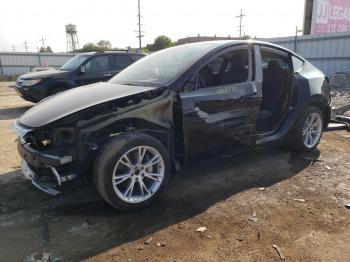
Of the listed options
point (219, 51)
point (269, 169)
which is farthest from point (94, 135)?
point (269, 169)

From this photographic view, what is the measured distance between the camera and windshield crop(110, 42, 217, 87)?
13.2ft

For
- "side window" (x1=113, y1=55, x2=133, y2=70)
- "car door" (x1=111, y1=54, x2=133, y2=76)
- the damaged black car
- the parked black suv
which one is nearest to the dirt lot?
the damaged black car

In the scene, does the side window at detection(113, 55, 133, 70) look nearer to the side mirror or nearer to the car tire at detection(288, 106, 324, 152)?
the side mirror

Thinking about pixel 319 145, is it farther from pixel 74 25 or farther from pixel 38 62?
pixel 74 25

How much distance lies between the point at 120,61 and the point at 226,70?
681cm

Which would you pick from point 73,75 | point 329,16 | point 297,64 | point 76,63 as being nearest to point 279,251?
point 297,64

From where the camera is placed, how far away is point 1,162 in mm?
5203

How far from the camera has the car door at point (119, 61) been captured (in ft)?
34.4

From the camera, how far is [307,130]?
5.37 meters

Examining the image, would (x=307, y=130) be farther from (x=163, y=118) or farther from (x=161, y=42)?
(x=161, y=42)

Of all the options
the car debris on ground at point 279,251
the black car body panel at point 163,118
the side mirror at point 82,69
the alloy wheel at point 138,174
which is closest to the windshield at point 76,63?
the side mirror at point 82,69

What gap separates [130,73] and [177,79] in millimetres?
1029

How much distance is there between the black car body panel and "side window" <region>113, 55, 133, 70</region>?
21.2 feet

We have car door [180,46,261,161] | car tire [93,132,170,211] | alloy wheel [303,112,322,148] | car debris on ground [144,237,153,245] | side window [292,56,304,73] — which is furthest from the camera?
alloy wheel [303,112,322,148]
